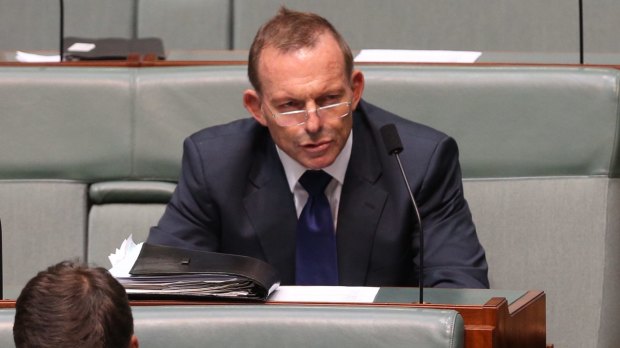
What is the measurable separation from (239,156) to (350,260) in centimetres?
19

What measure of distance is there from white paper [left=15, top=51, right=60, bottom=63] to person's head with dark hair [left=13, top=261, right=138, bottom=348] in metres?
1.08

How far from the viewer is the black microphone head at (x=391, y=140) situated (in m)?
1.17

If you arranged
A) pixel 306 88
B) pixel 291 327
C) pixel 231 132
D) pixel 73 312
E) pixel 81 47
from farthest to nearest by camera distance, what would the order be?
pixel 81 47, pixel 231 132, pixel 306 88, pixel 291 327, pixel 73 312

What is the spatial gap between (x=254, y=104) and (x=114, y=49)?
1.70ft

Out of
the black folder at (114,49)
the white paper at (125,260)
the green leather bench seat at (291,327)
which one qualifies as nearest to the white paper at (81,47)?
the black folder at (114,49)

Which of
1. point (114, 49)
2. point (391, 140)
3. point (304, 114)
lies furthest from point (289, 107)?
point (114, 49)

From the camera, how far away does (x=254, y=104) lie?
1488mm

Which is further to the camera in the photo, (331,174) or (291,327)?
(331,174)

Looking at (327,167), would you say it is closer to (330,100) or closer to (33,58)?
(330,100)

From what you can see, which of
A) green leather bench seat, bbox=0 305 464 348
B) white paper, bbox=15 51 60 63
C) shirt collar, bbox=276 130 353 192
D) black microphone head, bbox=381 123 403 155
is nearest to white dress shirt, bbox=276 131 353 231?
shirt collar, bbox=276 130 353 192

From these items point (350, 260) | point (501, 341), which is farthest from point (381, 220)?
point (501, 341)

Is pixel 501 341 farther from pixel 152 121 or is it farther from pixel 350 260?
pixel 152 121

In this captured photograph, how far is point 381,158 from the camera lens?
1.47m

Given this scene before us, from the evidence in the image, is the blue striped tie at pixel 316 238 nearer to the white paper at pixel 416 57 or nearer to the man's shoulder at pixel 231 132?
the man's shoulder at pixel 231 132
